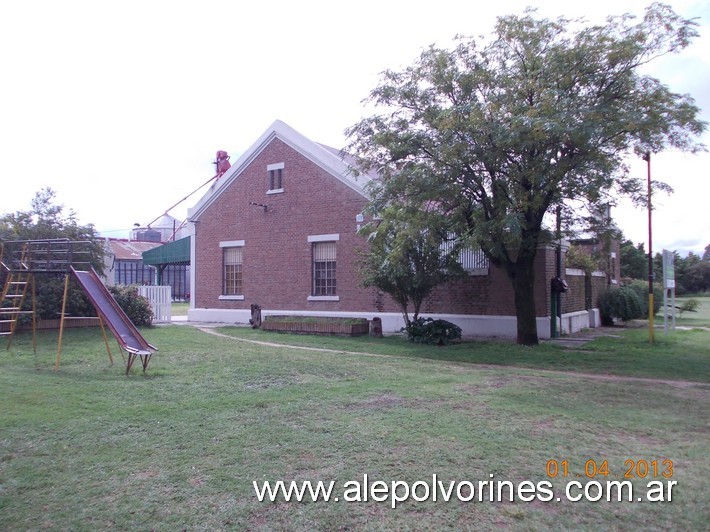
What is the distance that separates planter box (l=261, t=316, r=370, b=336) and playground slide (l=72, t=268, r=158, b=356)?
25.6 ft

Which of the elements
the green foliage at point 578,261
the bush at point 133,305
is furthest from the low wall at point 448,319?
the green foliage at point 578,261

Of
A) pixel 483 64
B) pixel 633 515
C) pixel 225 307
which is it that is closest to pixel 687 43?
pixel 483 64

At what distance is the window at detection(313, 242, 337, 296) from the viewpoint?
2180 centimetres

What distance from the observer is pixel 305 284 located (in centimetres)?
2233

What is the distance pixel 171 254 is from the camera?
140 feet

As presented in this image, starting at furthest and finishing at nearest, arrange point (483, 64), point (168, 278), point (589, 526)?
point (168, 278) → point (483, 64) → point (589, 526)

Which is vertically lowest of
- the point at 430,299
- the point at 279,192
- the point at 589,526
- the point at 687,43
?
the point at 589,526

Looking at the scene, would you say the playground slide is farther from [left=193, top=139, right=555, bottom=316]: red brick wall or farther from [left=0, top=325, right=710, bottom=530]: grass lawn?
[left=193, top=139, right=555, bottom=316]: red brick wall

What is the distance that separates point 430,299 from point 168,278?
3834 centimetres

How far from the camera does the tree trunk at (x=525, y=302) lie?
51.5 ft

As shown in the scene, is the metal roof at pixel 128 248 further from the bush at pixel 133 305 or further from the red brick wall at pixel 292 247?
the bush at pixel 133 305

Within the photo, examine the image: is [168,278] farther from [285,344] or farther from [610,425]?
[610,425]

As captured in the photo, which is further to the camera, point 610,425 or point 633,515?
point 610,425

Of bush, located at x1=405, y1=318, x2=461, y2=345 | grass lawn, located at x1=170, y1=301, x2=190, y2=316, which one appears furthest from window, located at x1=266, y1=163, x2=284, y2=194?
grass lawn, located at x1=170, y1=301, x2=190, y2=316
